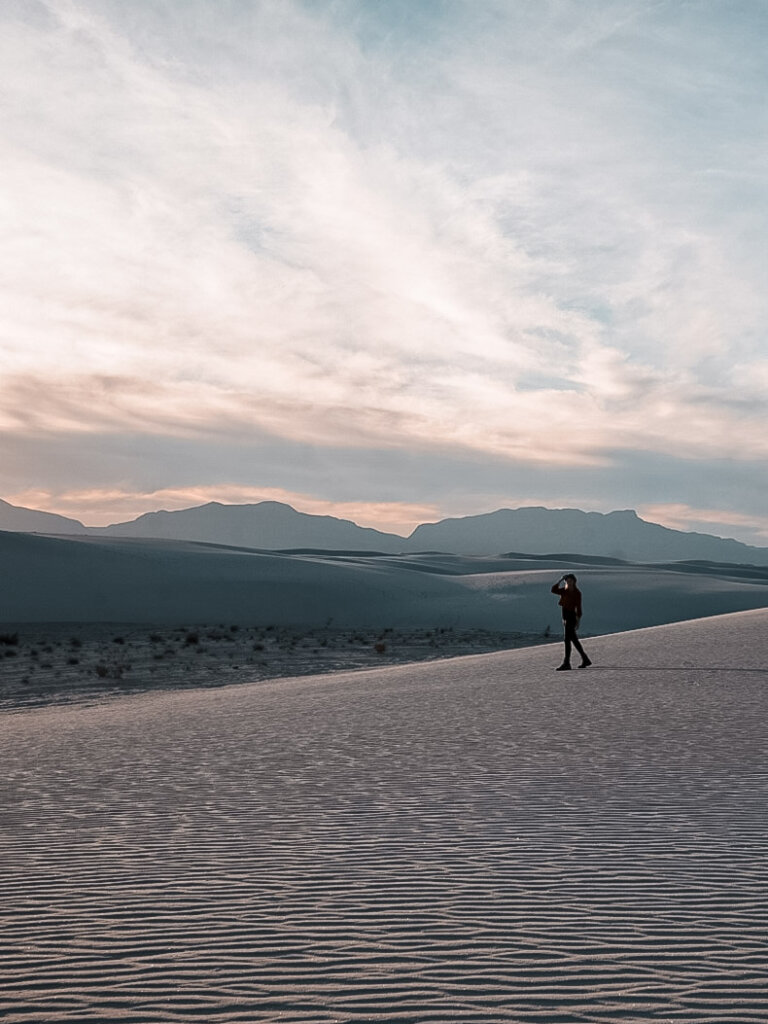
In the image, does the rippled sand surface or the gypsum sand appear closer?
the rippled sand surface

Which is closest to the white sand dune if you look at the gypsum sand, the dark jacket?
the gypsum sand

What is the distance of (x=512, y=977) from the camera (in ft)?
13.0

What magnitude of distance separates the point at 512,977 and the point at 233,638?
113 feet

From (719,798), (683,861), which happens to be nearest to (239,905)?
(683,861)

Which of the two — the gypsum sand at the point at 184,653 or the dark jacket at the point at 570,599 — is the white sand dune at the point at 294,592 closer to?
the gypsum sand at the point at 184,653

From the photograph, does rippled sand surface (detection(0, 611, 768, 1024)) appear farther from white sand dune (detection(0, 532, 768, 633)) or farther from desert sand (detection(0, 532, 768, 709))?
white sand dune (detection(0, 532, 768, 633))

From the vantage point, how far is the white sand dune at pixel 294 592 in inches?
1975

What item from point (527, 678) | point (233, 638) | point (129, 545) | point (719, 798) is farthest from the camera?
point (129, 545)

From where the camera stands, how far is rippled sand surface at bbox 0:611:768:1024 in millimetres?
3844

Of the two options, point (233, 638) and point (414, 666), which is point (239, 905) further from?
point (233, 638)

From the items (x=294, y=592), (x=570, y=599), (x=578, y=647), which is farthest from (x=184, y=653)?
(x=294, y=592)

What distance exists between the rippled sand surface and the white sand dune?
3737cm

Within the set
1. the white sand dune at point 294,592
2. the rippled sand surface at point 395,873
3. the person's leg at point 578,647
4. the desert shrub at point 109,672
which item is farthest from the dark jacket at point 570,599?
the white sand dune at point 294,592

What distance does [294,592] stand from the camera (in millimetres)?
56406
